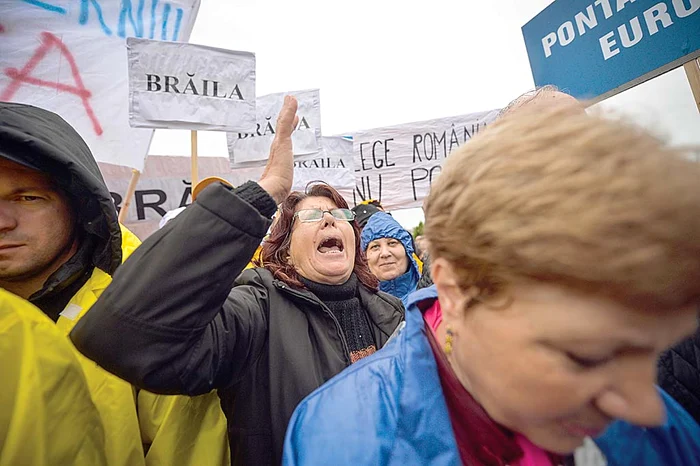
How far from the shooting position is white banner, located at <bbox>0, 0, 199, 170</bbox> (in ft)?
9.61

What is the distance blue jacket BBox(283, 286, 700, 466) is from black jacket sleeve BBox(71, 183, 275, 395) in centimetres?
31

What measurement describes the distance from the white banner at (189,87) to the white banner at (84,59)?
0.42m

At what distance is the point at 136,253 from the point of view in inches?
36.8

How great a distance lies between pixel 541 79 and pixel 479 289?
2.34 metres

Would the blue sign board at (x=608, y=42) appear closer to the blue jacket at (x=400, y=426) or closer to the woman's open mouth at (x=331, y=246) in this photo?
the woman's open mouth at (x=331, y=246)

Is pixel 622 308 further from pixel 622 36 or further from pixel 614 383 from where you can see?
pixel 622 36

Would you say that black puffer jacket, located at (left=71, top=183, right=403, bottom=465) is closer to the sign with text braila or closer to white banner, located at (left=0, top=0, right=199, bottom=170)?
white banner, located at (left=0, top=0, right=199, bottom=170)

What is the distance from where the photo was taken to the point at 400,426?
71cm

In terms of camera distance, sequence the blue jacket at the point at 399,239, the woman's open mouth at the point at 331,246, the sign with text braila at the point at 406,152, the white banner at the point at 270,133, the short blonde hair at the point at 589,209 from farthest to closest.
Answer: the sign with text braila at the point at 406,152 < the white banner at the point at 270,133 < the blue jacket at the point at 399,239 < the woman's open mouth at the point at 331,246 < the short blonde hair at the point at 589,209

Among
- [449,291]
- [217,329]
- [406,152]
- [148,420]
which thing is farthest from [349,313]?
[406,152]

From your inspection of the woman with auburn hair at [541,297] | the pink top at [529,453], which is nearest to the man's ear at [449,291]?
the woman with auburn hair at [541,297]

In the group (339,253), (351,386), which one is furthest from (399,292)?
(351,386)

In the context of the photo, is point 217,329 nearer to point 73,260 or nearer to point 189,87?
point 73,260

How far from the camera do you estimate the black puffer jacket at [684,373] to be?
38.8 inches
